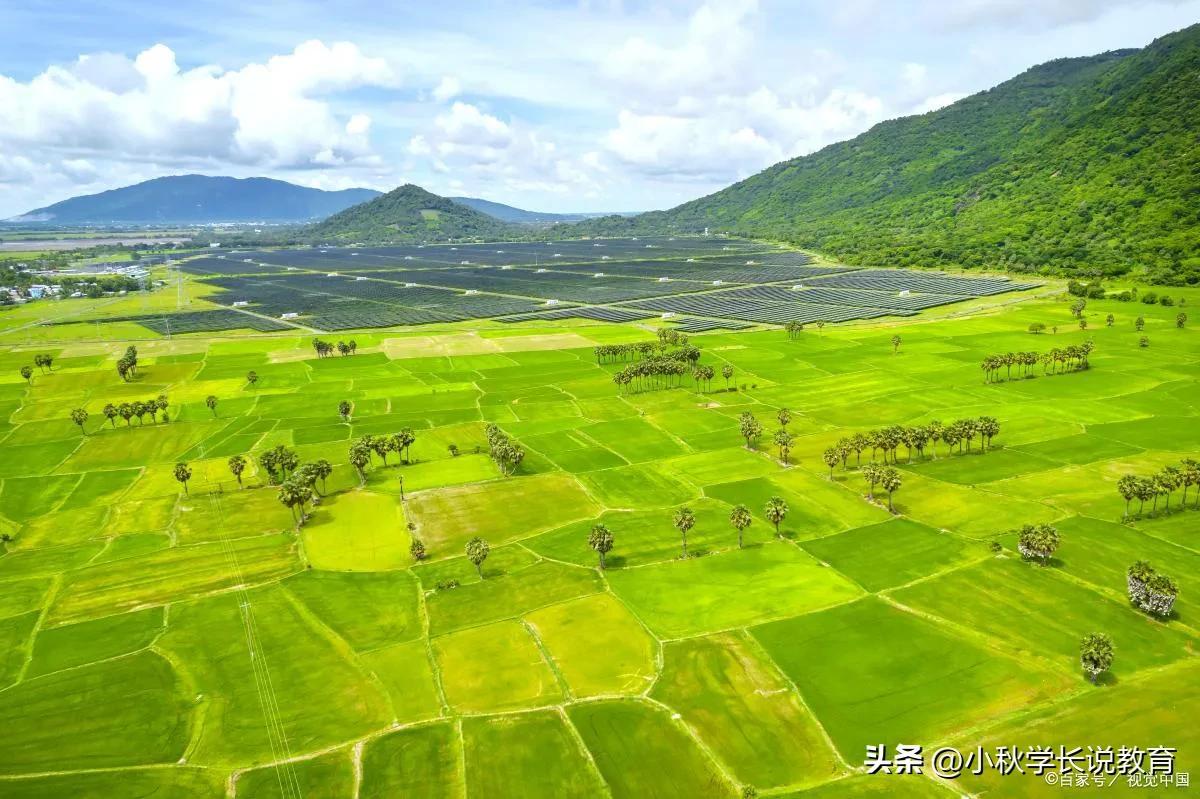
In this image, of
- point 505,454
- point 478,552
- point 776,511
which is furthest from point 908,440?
point 478,552

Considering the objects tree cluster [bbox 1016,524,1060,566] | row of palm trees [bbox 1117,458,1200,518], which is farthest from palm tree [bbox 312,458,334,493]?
row of palm trees [bbox 1117,458,1200,518]

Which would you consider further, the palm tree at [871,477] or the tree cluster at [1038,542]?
the palm tree at [871,477]

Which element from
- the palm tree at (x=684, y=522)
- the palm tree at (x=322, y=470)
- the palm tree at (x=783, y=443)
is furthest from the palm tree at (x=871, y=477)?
the palm tree at (x=322, y=470)

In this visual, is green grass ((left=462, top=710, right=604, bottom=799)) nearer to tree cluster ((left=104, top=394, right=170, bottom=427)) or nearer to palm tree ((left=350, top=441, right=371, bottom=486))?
palm tree ((left=350, top=441, right=371, bottom=486))

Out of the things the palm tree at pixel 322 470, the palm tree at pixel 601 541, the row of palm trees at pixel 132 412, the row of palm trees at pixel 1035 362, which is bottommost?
the palm tree at pixel 601 541

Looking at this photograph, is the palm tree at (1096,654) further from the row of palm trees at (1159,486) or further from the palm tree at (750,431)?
the palm tree at (750,431)

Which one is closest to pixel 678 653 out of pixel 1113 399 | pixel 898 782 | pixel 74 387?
pixel 898 782
